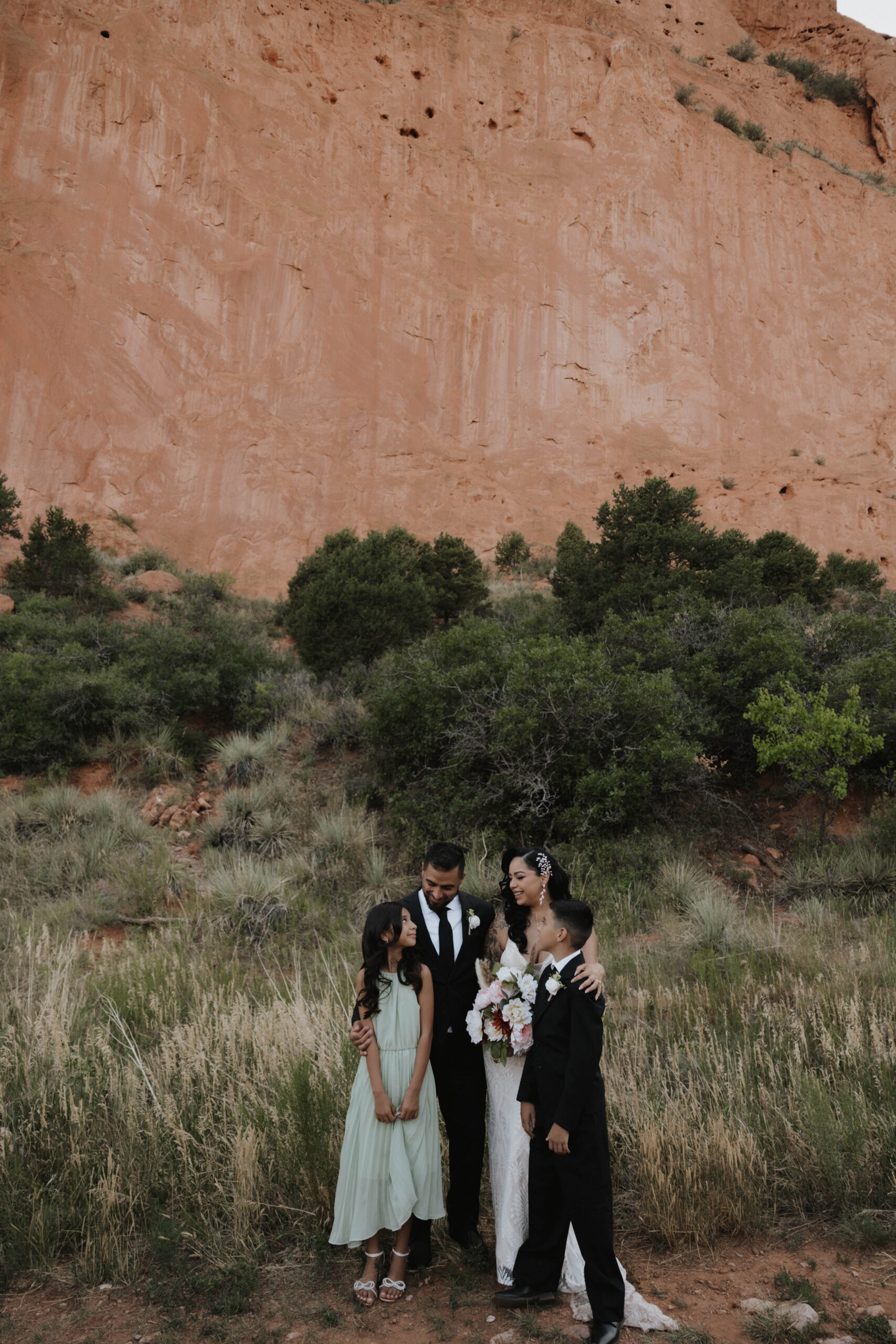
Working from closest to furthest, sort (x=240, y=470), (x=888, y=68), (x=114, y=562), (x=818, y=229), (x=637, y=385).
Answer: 1. (x=114, y=562)
2. (x=240, y=470)
3. (x=637, y=385)
4. (x=818, y=229)
5. (x=888, y=68)

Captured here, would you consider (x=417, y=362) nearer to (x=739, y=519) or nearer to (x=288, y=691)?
(x=739, y=519)

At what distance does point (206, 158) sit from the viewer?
29406 mm

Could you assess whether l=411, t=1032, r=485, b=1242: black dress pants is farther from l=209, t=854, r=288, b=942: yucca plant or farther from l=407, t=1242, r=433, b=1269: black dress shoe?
l=209, t=854, r=288, b=942: yucca plant

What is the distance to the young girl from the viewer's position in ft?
10.6

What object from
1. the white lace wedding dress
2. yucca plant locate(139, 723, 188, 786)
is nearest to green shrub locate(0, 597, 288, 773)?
yucca plant locate(139, 723, 188, 786)

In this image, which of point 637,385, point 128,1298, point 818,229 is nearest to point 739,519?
point 637,385

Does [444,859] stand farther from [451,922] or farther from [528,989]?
[528,989]

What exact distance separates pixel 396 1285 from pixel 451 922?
140 centimetres

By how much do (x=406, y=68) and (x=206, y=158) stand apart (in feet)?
30.7

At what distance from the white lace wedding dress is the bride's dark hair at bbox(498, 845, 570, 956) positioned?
0.09 m

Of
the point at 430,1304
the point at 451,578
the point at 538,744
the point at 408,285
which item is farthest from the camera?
the point at 408,285

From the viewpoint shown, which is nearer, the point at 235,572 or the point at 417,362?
the point at 235,572

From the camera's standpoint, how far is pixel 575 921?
311 cm

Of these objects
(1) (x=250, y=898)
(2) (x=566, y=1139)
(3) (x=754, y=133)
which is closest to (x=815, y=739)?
(1) (x=250, y=898)
